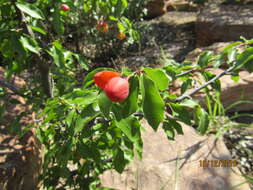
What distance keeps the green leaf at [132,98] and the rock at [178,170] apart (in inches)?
43.1

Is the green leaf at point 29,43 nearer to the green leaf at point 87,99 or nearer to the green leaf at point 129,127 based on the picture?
the green leaf at point 87,99

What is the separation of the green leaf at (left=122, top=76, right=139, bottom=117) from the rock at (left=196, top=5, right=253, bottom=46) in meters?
3.80

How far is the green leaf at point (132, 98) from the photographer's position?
64 cm

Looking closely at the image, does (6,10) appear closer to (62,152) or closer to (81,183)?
(62,152)

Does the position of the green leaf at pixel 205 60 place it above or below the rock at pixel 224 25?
above

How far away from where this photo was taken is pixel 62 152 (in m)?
1.13

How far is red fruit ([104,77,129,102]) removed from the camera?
1.90 feet

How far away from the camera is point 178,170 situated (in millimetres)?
1636

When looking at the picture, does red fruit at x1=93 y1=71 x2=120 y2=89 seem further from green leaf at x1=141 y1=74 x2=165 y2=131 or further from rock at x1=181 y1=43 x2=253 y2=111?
rock at x1=181 y1=43 x2=253 y2=111

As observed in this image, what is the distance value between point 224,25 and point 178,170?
3.17 m

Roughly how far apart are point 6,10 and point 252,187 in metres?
1.86
